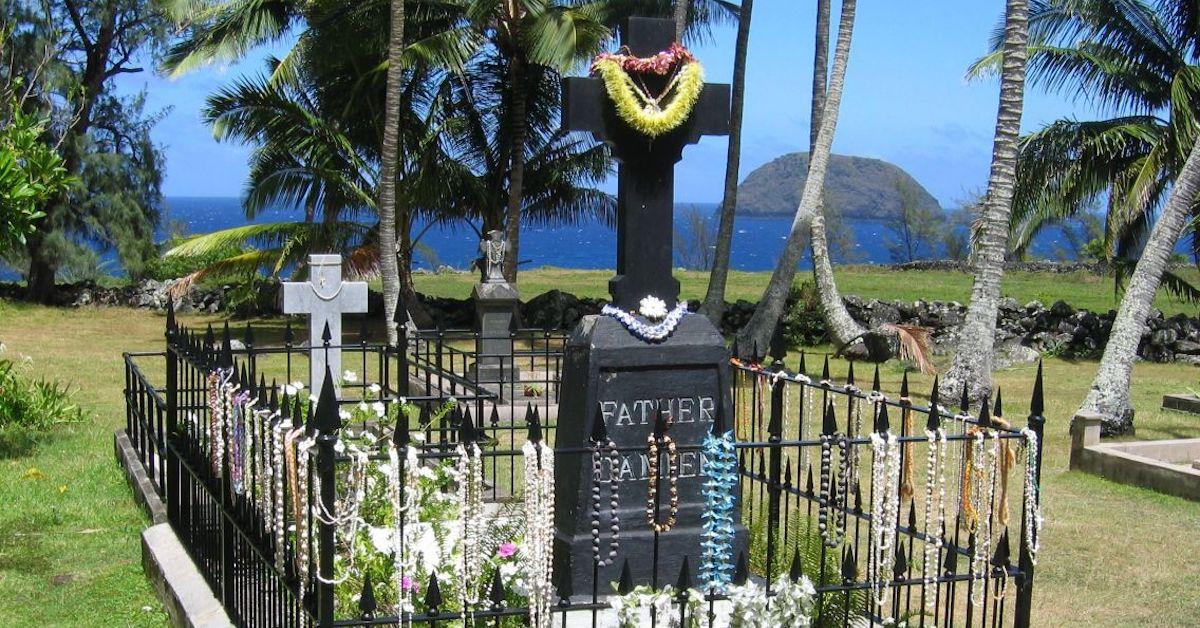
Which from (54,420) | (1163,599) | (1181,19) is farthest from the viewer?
(1181,19)

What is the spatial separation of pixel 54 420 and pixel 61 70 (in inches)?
630

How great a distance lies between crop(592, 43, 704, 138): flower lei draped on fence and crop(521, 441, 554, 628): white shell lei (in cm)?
235

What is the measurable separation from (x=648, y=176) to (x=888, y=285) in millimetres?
24361

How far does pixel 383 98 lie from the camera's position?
22.1 m

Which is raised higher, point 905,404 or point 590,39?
point 590,39

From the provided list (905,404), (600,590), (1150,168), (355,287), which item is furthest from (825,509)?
(1150,168)

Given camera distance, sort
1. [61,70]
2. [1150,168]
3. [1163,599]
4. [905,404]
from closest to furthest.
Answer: [905,404]
[1163,599]
[1150,168]
[61,70]

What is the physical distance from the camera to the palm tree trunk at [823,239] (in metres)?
18.3

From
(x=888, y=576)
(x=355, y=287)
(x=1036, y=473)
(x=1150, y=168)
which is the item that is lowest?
(x=888, y=576)

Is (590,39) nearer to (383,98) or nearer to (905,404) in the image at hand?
(383,98)

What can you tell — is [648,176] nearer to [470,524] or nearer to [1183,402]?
[470,524]

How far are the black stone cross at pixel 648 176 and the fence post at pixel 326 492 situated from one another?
2.62 meters

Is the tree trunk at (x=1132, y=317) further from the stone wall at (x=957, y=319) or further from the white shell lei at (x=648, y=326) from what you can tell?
the white shell lei at (x=648, y=326)

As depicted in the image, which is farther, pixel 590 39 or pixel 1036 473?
pixel 590 39
